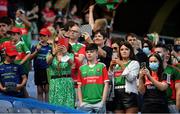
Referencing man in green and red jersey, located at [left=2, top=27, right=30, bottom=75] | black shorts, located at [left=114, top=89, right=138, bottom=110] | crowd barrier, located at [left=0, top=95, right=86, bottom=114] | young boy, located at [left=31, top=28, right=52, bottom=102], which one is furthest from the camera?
young boy, located at [left=31, top=28, right=52, bottom=102]

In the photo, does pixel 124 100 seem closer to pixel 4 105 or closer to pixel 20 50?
→ pixel 4 105

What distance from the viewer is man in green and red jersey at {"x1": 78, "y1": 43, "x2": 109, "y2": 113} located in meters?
9.41

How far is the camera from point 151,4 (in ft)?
75.0

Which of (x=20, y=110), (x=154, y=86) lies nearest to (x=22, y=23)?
(x=20, y=110)

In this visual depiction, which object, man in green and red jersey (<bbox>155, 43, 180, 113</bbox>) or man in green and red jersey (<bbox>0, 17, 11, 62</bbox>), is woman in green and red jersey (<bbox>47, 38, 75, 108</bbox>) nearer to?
man in green and red jersey (<bbox>155, 43, 180, 113</bbox>)

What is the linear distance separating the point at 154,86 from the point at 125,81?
21.0 inches

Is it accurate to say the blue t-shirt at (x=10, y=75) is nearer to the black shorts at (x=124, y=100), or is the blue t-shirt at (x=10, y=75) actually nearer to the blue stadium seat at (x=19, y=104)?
the blue stadium seat at (x=19, y=104)

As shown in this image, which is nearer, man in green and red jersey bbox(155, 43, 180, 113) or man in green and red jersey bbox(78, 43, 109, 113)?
man in green and red jersey bbox(78, 43, 109, 113)

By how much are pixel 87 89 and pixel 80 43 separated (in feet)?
4.19

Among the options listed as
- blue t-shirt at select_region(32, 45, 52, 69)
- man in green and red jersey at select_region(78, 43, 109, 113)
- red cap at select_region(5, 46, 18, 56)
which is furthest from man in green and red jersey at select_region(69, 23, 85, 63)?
blue t-shirt at select_region(32, 45, 52, 69)

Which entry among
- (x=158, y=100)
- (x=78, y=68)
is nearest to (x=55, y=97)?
(x=78, y=68)

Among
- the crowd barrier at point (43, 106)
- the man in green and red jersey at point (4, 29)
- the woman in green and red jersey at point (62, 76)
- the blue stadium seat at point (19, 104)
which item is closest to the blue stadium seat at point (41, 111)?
the crowd barrier at point (43, 106)

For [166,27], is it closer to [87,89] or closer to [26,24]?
[26,24]

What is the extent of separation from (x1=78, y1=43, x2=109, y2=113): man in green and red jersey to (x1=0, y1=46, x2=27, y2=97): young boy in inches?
50.2
